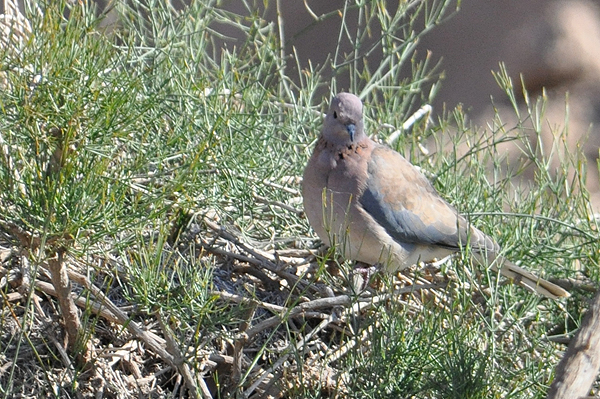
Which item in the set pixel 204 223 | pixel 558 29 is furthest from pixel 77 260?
pixel 558 29

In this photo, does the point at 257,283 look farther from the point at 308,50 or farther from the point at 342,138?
the point at 308,50

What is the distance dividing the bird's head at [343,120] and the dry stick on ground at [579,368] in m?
1.28

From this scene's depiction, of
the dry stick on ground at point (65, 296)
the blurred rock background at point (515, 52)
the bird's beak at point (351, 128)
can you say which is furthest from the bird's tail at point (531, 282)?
the blurred rock background at point (515, 52)

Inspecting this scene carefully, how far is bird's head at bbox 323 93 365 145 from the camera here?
2980mm

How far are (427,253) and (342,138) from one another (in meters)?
0.52

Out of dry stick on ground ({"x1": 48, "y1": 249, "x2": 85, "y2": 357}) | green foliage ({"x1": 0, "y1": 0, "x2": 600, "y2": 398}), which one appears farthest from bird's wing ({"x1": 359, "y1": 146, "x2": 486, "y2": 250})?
dry stick on ground ({"x1": 48, "y1": 249, "x2": 85, "y2": 357})

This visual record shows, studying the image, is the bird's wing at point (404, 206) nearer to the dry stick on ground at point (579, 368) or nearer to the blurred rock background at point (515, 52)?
the dry stick on ground at point (579, 368)

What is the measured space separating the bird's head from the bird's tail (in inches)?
26.2

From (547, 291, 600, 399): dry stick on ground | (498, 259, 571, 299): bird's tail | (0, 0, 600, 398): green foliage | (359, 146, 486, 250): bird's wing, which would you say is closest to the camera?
(547, 291, 600, 399): dry stick on ground

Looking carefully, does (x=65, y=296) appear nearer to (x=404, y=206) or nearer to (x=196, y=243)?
(x=196, y=243)

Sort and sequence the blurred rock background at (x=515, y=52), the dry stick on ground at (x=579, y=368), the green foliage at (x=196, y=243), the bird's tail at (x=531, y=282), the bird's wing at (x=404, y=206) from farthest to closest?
1. the blurred rock background at (x=515, y=52)
2. the bird's wing at (x=404, y=206)
3. the bird's tail at (x=531, y=282)
4. the green foliage at (x=196, y=243)
5. the dry stick on ground at (x=579, y=368)

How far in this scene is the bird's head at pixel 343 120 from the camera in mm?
2980

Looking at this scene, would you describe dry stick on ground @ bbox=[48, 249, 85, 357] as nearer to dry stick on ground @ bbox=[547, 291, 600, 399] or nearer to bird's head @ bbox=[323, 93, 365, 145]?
bird's head @ bbox=[323, 93, 365, 145]

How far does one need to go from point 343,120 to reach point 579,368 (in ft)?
4.46
